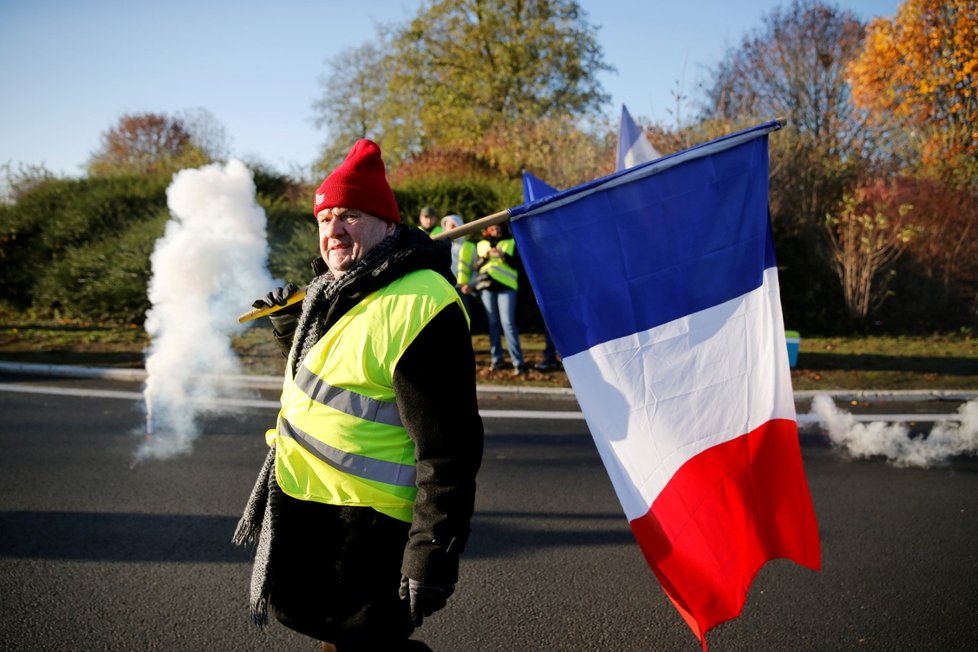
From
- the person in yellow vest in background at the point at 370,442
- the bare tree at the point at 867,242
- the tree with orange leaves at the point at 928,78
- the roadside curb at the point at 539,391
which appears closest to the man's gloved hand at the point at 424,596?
the person in yellow vest in background at the point at 370,442

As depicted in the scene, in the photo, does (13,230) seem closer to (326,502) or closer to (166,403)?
(166,403)

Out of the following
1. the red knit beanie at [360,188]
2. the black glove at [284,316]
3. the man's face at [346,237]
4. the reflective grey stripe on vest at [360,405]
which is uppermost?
the red knit beanie at [360,188]

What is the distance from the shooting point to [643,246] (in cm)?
282

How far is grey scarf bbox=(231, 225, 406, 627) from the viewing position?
222 centimetres

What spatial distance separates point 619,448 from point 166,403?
6.69 meters

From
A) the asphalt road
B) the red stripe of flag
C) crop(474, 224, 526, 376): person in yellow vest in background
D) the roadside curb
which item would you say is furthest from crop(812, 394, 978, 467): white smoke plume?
the red stripe of flag

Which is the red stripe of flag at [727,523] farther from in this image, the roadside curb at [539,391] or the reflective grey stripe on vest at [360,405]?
the roadside curb at [539,391]

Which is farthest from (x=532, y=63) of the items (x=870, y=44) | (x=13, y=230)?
(x=13, y=230)

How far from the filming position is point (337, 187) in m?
2.28

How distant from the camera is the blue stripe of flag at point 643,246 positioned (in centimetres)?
278

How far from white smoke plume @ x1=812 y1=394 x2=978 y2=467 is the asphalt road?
22cm

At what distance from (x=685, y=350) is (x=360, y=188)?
53.6 inches

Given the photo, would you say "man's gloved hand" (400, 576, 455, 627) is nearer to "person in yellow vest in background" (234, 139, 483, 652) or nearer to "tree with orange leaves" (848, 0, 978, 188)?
"person in yellow vest in background" (234, 139, 483, 652)

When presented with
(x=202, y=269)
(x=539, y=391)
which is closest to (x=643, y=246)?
(x=202, y=269)
